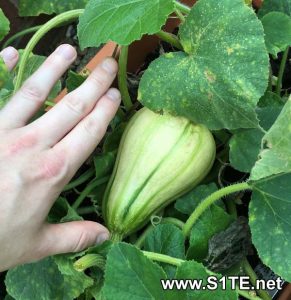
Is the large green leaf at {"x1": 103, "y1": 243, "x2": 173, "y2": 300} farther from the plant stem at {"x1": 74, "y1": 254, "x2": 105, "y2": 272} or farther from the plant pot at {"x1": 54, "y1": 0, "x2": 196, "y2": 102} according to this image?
the plant pot at {"x1": 54, "y1": 0, "x2": 196, "y2": 102}

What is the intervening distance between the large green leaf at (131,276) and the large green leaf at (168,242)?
13cm

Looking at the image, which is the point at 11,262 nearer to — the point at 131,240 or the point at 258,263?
the point at 131,240

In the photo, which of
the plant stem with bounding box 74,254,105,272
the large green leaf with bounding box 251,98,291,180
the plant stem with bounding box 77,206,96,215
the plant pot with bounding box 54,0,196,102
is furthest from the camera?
the plant pot with bounding box 54,0,196,102

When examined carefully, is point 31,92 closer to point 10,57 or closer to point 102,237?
point 10,57

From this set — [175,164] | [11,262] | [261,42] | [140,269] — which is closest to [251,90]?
[261,42]

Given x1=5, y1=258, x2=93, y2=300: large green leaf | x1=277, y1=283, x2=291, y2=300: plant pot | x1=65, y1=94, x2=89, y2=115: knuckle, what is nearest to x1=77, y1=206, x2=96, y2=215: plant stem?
x1=5, y1=258, x2=93, y2=300: large green leaf

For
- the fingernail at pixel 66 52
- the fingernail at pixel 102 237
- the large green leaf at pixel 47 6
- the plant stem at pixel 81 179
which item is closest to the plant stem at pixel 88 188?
the plant stem at pixel 81 179

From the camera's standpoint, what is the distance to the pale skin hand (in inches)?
28.7

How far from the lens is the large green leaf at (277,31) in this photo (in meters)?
0.88

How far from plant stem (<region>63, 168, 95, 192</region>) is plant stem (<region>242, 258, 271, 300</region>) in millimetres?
322

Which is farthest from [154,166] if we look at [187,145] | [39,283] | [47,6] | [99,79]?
[47,6]

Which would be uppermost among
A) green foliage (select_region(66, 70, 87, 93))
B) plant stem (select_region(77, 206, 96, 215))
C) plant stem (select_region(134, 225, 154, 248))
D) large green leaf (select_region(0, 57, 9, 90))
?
large green leaf (select_region(0, 57, 9, 90))

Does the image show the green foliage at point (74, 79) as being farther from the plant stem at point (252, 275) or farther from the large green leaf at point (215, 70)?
the plant stem at point (252, 275)

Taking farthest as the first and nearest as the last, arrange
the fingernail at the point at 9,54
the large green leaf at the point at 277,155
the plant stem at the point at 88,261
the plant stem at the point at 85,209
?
1. the plant stem at the point at 85,209
2. the fingernail at the point at 9,54
3. the plant stem at the point at 88,261
4. the large green leaf at the point at 277,155
